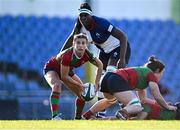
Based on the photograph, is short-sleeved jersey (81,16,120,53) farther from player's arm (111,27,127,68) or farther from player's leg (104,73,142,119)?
player's leg (104,73,142,119)

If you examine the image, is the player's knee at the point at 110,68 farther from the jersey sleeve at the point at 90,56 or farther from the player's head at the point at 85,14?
the player's head at the point at 85,14

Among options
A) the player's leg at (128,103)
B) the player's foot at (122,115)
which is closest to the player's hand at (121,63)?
the player's leg at (128,103)

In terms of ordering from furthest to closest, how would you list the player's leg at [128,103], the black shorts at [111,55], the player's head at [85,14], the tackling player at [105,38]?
the black shorts at [111,55]
the tackling player at [105,38]
the player's head at [85,14]
the player's leg at [128,103]

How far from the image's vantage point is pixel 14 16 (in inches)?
945

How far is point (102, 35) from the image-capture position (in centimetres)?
1321

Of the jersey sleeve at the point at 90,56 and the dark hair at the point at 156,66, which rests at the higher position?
the jersey sleeve at the point at 90,56

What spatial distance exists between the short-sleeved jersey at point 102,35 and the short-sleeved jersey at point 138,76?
1368 millimetres

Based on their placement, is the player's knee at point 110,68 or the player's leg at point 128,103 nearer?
the player's leg at point 128,103

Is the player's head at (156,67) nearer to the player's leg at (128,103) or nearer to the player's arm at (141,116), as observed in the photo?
the player's leg at (128,103)

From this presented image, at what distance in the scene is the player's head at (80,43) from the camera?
12.1 meters

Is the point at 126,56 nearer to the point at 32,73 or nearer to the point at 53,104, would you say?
the point at 53,104
